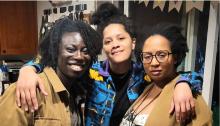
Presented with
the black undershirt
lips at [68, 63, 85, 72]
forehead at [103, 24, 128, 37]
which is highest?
forehead at [103, 24, 128, 37]

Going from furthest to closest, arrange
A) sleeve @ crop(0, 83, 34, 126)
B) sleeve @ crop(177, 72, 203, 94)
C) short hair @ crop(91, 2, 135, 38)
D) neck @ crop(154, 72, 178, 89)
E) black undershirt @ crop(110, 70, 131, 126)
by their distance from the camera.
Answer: short hair @ crop(91, 2, 135, 38) → black undershirt @ crop(110, 70, 131, 126) → neck @ crop(154, 72, 178, 89) → sleeve @ crop(177, 72, 203, 94) → sleeve @ crop(0, 83, 34, 126)

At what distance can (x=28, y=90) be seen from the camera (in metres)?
1.04

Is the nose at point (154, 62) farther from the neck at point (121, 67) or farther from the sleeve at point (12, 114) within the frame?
the sleeve at point (12, 114)

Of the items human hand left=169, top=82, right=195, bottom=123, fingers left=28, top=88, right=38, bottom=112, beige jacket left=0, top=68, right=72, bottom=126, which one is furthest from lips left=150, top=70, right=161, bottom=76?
fingers left=28, top=88, right=38, bottom=112

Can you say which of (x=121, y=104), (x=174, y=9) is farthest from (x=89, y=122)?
(x=174, y=9)

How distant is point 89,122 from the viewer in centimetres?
142

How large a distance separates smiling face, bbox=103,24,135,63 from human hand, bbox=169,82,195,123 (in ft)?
1.50

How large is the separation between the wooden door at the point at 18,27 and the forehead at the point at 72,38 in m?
2.33

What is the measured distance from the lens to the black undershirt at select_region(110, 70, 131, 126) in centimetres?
140

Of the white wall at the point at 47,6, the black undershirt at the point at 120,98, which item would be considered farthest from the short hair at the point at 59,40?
the white wall at the point at 47,6

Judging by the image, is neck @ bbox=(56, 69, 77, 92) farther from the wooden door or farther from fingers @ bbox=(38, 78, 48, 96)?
the wooden door

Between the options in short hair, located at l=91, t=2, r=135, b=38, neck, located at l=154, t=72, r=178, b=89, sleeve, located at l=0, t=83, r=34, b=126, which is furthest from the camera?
short hair, located at l=91, t=2, r=135, b=38

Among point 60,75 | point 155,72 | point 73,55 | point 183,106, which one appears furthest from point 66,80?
point 183,106

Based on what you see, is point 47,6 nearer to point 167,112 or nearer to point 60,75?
point 60,75
